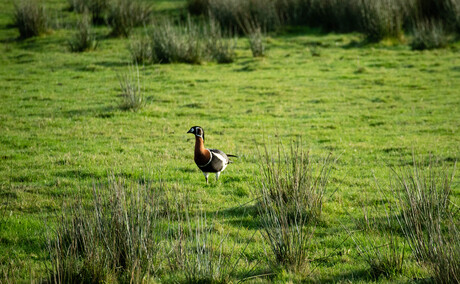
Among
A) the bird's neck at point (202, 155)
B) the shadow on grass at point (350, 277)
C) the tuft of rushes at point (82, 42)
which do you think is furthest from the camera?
the tuft of rushes at point (82, 42)

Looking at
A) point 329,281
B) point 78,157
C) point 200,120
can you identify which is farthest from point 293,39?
point 329,281

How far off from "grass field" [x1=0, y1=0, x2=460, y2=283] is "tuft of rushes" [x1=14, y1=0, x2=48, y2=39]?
64 cm

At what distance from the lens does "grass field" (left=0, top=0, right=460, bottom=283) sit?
5172 millimetres

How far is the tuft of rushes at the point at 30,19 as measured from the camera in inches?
782

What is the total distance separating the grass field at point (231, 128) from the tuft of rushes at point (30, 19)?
2.09 ft

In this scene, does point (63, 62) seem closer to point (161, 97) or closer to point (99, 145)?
point (161, 97)

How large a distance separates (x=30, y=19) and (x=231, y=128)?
13.9 meters

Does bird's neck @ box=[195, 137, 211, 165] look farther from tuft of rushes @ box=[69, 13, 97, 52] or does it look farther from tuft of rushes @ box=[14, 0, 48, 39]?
tuft of rushes @ box=[14, 0, 48, 39]

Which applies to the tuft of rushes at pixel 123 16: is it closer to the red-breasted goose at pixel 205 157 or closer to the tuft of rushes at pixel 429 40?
the tuft of rushes at pixel 429 40

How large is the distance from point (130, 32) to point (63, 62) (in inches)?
193

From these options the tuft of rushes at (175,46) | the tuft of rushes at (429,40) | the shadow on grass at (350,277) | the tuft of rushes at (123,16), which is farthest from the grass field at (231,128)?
the tuft of rushes at (123,16)

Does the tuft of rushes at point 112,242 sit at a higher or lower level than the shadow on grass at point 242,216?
higher

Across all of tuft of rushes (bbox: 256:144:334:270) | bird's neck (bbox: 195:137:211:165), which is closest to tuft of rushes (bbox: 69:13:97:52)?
bird's neck (bbox: 195:137:211:165)

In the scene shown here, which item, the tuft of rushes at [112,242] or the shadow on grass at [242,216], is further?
the shadow on grass at [242,216]
